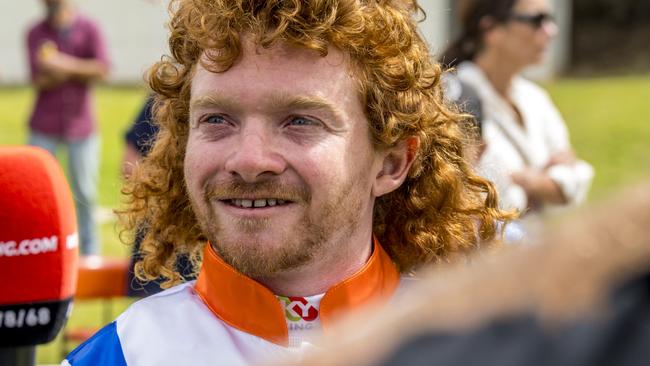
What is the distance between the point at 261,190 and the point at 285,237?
0.08m

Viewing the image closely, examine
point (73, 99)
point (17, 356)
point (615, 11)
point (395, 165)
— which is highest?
point (395, 165)

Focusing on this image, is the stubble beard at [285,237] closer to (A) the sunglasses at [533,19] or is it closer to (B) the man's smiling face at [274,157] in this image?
(B) the man's smiling face at [274,157]

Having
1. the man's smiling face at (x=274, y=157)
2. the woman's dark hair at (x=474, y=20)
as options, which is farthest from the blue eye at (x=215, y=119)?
the woman's dark hair at (x=474, y=20)

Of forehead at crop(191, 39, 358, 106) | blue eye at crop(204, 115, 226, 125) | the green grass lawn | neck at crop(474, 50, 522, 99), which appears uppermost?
forehead at crop(191, 39, 358, 106)

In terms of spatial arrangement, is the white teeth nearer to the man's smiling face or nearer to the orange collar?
the man's smiling face

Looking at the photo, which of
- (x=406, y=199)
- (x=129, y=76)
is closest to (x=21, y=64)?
(x=129, y=76)

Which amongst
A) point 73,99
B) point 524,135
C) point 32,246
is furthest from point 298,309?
point 73,99

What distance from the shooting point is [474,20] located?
4402 mm

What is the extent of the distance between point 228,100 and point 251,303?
0.32 m

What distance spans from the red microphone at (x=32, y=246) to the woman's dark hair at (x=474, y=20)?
2508mm

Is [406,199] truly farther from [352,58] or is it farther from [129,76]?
[129,76]

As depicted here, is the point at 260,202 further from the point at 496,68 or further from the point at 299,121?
the point at 496,68

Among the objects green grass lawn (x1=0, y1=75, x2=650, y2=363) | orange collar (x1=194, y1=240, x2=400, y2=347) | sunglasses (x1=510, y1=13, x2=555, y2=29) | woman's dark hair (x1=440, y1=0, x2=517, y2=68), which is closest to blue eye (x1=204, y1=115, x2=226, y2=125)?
orange collar (x1=194, y1=240, x2=400, y2=347)

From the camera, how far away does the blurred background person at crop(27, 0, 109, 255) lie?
7777 millimetres
